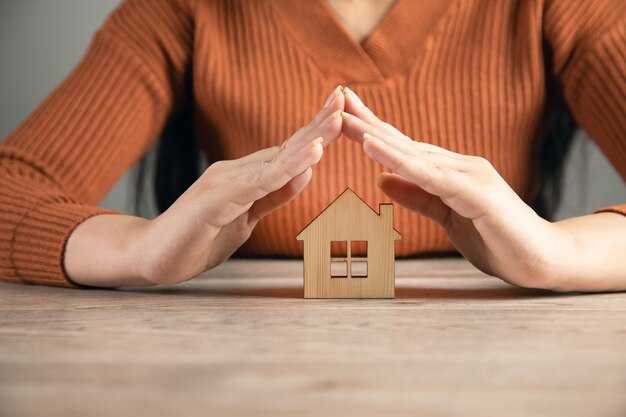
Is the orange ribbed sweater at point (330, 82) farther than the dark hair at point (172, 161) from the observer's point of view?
No

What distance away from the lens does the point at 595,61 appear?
1.17 metres

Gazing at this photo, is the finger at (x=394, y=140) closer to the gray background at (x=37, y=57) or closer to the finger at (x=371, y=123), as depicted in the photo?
the finger at (x=371, y=123)

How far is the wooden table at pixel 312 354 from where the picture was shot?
1.41ft

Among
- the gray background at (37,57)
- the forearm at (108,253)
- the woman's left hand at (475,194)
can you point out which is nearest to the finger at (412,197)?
the woman's left hand at (475,194)

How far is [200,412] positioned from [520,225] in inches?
16.8

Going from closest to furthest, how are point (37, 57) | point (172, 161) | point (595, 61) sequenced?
point (595, 61), point (172, 161), point (37, 57)

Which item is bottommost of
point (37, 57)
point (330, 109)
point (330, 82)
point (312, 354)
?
point (312, 354)

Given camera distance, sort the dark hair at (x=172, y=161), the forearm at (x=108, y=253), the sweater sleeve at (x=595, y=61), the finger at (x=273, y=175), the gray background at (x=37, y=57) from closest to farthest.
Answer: the finger at (x=273, y=175) < the forearm at (x=108, y=253) < the sweater sleeve at (x=595, y=61) < the dark hair at (x=172, y=161) < the gray background at (x=37, y=57)

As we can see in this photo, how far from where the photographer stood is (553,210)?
1.41 meters

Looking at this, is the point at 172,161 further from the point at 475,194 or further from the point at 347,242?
the point at 475,194

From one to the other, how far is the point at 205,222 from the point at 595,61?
27.4 inches

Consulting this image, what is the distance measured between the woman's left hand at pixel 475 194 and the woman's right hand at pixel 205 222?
4cm

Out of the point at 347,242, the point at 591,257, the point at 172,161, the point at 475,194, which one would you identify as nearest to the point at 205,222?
the point at 347,242

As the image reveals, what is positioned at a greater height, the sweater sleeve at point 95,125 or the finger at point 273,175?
the sweater sleeve at point 95,125
